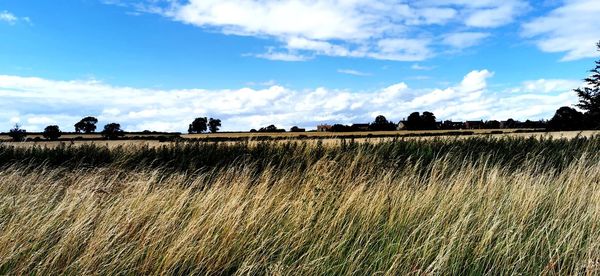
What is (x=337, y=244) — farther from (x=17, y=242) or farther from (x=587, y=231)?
(x=17, y=242)

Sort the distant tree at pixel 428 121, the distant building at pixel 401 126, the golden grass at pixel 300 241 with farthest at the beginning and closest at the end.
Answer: the distant building at pixel 401 126 → the distant tree at pixel 428 121 → the golden grass at pixel 300 241

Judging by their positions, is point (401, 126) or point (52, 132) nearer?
point (52, 132)

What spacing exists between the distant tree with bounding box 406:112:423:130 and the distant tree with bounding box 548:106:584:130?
20248 mm

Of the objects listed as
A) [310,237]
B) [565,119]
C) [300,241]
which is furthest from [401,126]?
[300,241]

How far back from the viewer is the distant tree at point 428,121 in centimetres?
7412

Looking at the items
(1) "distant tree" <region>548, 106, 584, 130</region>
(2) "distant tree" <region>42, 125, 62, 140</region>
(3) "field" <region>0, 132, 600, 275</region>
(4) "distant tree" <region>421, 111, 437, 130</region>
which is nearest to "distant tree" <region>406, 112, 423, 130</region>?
(4) "distant tree" <region>421, 111, 437, 130</region>

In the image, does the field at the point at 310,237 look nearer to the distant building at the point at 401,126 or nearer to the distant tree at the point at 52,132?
the distant tree at the point at 52,132

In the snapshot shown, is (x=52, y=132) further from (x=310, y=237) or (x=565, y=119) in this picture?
(x=565, y=119)

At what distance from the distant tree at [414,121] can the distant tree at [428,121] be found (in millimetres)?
525

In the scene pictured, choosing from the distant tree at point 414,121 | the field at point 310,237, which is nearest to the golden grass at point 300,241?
the field at point 310,237

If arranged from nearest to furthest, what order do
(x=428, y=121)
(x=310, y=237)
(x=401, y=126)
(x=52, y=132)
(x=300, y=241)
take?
(x=300, y=241) → (x=310, y=237) → (x=52, y=132) → (x=428, y=121) → (x=401, y=126)

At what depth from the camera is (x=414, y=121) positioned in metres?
75.5

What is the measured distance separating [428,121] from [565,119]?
68.2ft

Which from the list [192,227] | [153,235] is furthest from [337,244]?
[153,235]
